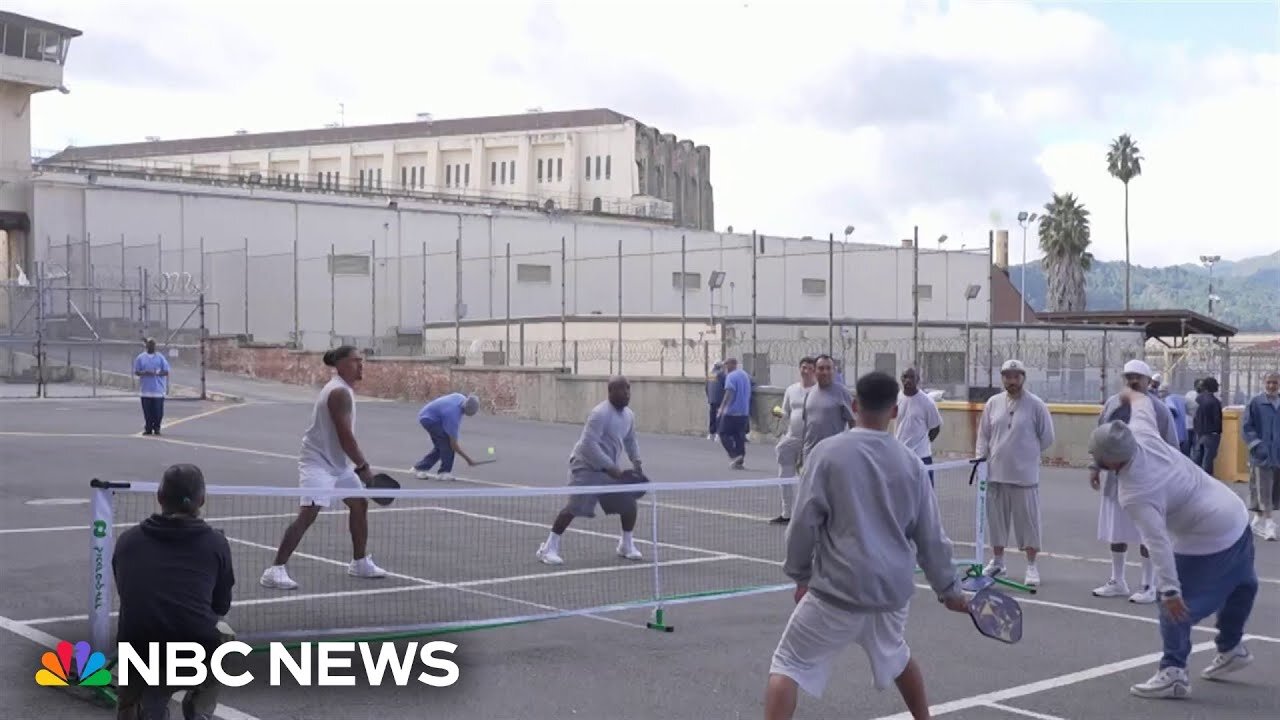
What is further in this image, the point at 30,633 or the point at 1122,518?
the point at 1122,518

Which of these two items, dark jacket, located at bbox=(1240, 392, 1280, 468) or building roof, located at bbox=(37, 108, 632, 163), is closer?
dark jacket, located at bbox=(1240, 392, 1280, 468)

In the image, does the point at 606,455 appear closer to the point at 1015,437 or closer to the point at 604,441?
the point at 604,441

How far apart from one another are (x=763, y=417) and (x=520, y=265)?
26.8 metres

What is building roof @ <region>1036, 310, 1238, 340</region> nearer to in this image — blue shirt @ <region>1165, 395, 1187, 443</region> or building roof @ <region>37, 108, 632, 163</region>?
blue shirt @ <region>1165, 395, 1187, 443</region>

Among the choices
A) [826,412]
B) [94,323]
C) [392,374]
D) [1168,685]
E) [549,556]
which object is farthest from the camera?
[94,323]

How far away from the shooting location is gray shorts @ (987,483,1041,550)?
12.4m

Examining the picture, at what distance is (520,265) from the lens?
185 feet

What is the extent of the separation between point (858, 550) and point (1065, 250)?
3203 inches

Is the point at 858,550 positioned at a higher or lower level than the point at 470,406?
higher

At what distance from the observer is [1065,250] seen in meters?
83.8

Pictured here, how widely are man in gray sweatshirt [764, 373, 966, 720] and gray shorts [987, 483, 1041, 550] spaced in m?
6.21

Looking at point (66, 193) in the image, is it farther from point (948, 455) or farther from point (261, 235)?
point (948, 455)

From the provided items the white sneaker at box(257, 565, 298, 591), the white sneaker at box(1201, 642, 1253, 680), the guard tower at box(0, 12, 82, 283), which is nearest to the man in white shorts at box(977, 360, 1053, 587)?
the white sneaker at box(1201, 642, 1253, 680)

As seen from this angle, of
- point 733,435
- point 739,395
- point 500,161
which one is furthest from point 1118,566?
point 500,161
